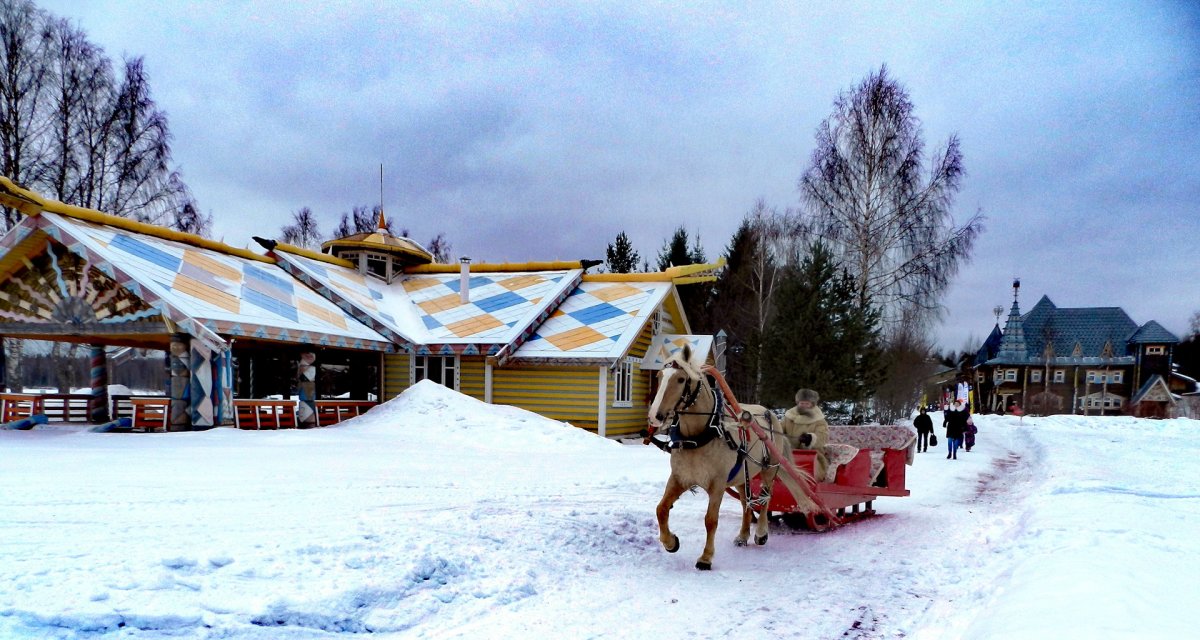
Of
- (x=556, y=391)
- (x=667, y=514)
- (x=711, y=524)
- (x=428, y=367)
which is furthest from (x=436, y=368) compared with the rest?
(x=711, y=524)

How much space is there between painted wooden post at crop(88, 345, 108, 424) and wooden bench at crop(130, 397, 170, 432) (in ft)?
12.6

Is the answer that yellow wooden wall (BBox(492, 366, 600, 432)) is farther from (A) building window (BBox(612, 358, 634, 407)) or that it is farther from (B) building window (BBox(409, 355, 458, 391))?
(B) building window (BBox(409, 355, 458, 391))

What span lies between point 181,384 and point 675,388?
1170cm

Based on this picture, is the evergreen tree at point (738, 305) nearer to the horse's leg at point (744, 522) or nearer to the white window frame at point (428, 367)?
the white window frame at point (428, 367)

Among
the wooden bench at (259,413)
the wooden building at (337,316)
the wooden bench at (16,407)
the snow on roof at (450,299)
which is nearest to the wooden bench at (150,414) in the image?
the wooden building at (337,316)

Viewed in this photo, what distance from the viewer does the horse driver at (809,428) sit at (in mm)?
7305

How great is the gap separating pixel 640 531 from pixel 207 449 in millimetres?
7319

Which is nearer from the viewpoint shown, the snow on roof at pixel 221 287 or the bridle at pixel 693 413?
the bridle at pixel 693 413

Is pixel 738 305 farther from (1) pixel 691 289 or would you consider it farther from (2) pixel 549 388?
(2) pixel 549 388

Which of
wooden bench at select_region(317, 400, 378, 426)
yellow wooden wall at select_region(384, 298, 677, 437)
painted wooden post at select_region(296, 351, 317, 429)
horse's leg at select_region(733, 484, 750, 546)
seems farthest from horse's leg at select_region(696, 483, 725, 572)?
wooden bench at select_region(317, 400, 378, 426)

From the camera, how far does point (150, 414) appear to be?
531 inches

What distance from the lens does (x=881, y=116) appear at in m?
24.0

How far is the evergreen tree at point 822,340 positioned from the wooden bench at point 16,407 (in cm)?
2050

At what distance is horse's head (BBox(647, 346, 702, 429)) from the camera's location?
5.34m
